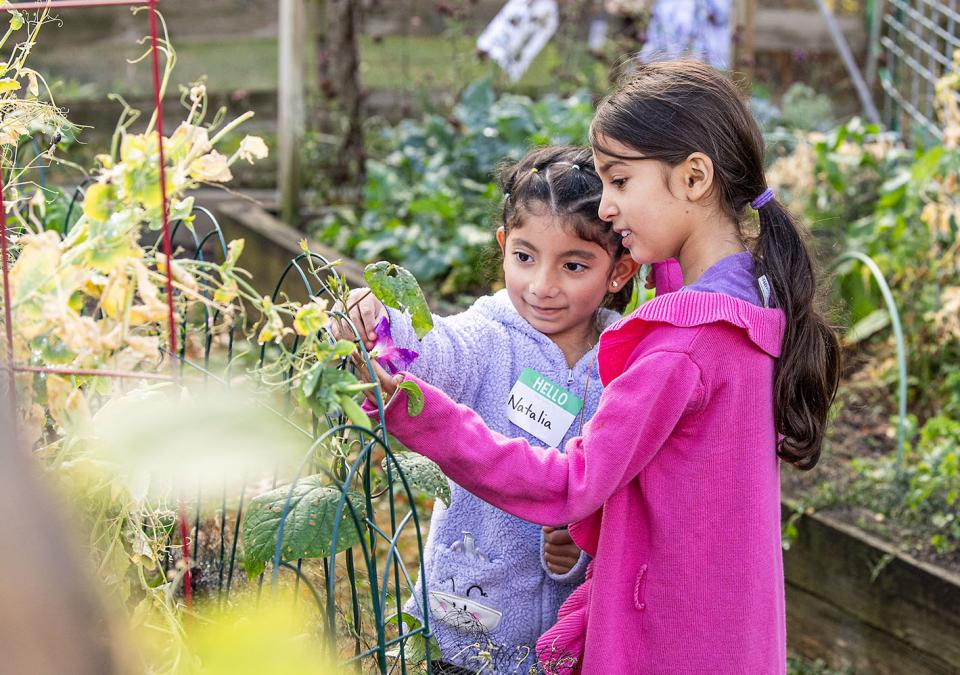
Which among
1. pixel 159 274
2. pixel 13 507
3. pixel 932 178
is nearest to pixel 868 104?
pixel 932 178

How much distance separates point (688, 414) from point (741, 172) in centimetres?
36

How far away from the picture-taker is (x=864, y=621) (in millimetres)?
2770

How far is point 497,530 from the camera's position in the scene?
5.94ft

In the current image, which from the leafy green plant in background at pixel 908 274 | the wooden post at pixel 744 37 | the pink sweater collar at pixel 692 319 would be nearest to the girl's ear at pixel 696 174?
the pink sweater collar at pixel 692 319

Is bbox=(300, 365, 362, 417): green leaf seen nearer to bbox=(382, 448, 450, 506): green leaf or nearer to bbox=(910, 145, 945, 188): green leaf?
bbox=(382, 448, 450, 506): green leaf

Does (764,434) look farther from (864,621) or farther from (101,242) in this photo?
(864,621)

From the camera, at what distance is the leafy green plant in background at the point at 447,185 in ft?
14.3

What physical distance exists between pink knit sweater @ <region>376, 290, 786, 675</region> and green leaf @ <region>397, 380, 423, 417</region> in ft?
0.19

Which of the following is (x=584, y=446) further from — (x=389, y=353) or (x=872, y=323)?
(x=872, y=323)

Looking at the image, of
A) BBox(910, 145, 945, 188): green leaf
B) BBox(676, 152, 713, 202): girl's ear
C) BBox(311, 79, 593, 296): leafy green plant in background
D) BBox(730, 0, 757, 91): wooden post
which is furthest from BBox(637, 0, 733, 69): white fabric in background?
BBox(676, 152, 713, 202): girl's ear

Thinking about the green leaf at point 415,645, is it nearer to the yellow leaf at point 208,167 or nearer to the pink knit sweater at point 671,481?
the pink knit sweater at point 671,481

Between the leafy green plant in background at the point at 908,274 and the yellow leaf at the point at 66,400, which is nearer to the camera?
the yellow leaf at the point at 66,400

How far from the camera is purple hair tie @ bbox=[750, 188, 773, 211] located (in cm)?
163

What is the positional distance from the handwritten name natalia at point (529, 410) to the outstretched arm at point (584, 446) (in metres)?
0.25
